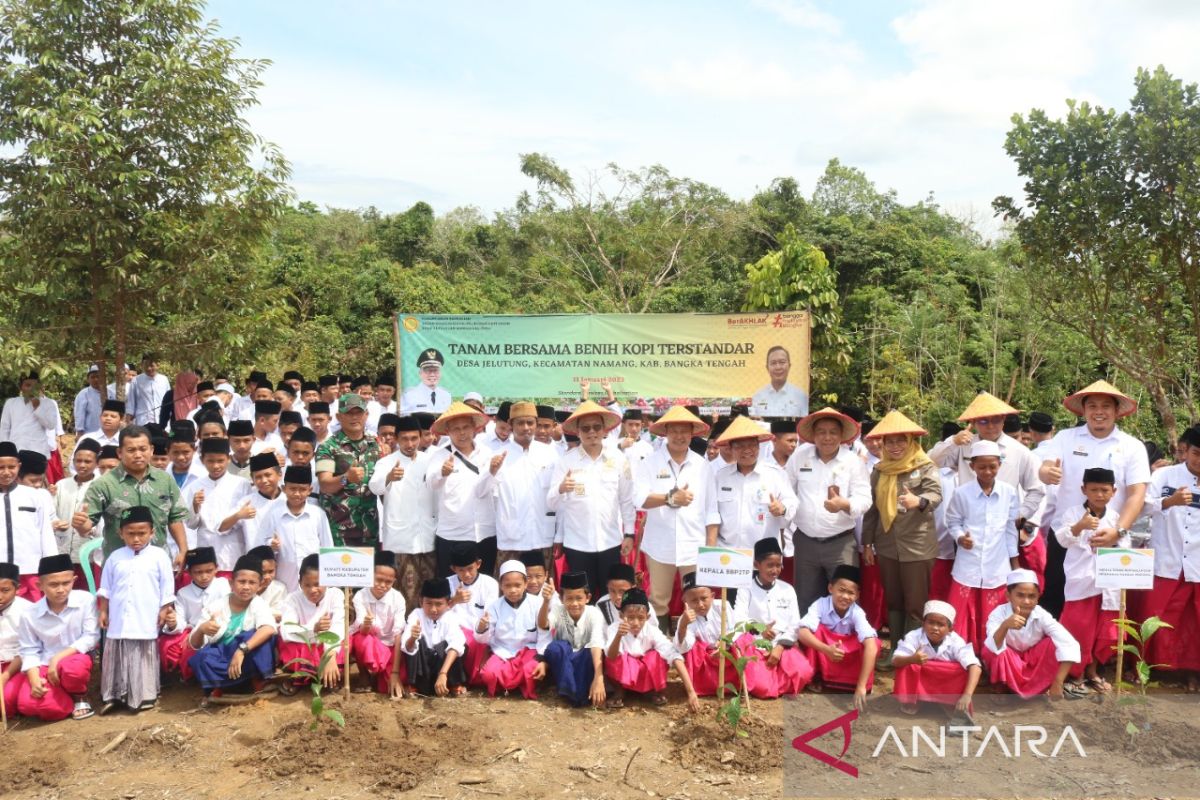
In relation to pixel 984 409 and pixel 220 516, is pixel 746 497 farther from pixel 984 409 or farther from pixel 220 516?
pixel 220 516

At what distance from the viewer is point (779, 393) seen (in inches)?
423

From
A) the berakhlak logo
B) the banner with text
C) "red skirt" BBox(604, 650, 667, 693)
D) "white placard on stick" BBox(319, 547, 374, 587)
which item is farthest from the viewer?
the banner with text

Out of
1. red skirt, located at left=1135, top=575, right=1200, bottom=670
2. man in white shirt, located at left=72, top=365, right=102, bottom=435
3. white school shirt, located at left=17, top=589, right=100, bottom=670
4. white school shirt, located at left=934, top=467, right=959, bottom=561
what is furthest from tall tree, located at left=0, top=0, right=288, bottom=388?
red skirt, located at left=1135, top=575, right=1200, bottom=670

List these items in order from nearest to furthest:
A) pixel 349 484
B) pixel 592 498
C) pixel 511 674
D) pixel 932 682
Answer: pixel 932 682, pixel 511 674, pixel 592 498, pixel 349 484

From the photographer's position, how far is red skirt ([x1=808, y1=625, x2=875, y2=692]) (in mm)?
5906

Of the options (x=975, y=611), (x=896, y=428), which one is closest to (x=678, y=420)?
(x=896, y=428)

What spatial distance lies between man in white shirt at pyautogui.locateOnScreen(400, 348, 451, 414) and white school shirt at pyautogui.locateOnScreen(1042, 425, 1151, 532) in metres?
6.63

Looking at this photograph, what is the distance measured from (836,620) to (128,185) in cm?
776

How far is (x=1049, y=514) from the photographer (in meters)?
6.51

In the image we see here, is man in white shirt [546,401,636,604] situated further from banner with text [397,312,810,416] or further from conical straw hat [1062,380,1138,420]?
banner with text [397,312,810,416]

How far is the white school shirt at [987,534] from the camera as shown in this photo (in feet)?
19.7

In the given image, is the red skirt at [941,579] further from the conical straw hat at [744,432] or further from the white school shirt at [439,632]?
the white school shirt at [439,632]

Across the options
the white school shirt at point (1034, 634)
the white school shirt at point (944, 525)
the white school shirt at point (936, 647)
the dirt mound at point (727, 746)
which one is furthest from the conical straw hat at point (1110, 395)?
the dirt mound at point (727, 746)

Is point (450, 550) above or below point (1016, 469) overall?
below
